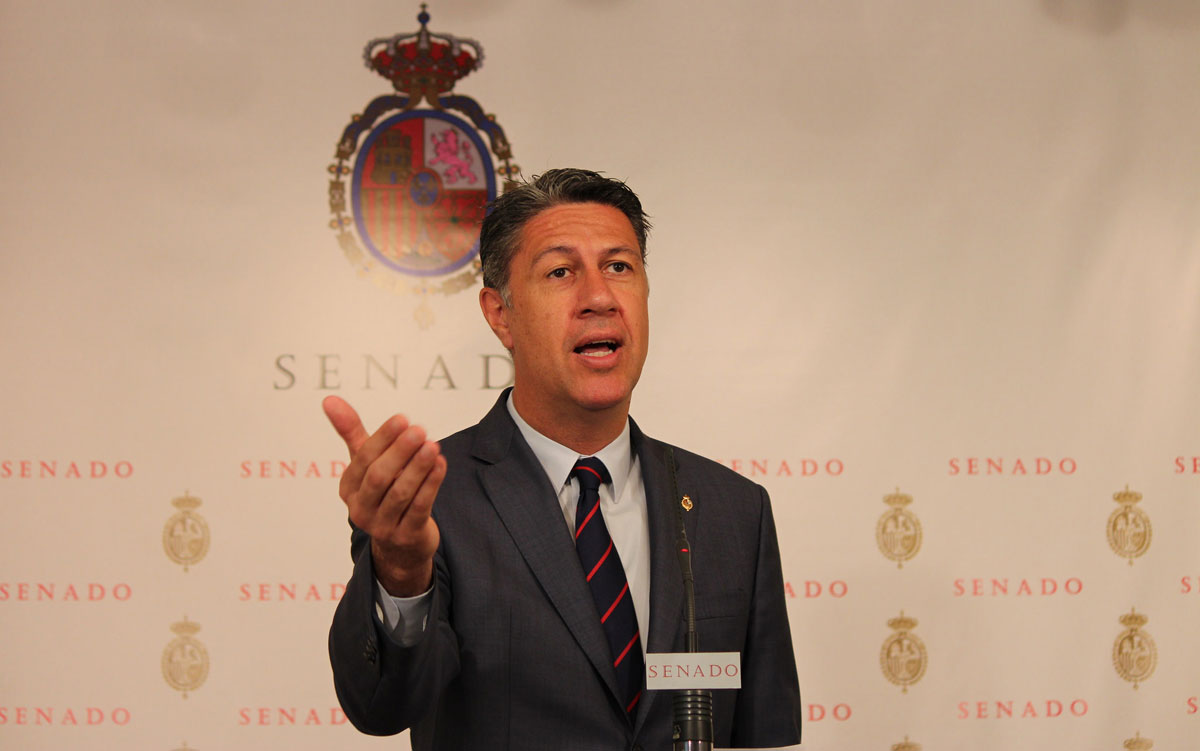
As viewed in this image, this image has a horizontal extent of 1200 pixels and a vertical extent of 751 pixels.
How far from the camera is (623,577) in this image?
1.76 m

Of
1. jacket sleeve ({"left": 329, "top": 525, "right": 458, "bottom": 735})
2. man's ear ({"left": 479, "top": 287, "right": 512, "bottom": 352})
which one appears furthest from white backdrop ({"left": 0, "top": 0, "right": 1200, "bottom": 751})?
jacket sleeve ({"left": 329, "top": 525, "right": 458, "bottom": 735})

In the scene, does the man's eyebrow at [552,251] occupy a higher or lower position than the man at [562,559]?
higher

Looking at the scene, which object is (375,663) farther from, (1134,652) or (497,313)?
(1134,652)

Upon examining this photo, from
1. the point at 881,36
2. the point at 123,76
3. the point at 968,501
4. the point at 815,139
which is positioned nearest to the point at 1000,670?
the point at 968,501

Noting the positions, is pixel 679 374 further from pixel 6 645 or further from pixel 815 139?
pixel 6 645

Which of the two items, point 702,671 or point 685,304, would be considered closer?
point 702,671

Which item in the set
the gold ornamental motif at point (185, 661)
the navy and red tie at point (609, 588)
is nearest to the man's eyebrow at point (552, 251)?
the navy and red tie at point (609, 588)

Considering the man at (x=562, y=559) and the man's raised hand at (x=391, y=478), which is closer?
the man's raised hand at (x=391, y=478)

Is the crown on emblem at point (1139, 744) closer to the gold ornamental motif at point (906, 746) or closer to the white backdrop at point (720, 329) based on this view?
the white backdrop at point (720, 329)

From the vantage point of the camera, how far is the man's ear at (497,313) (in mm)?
2038

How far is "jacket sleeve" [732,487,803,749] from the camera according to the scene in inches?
74.1

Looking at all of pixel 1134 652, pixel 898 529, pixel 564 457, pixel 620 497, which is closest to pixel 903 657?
pixel 898 529

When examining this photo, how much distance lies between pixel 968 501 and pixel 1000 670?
1.66 feet

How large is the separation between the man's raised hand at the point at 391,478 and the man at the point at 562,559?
0.13ft
